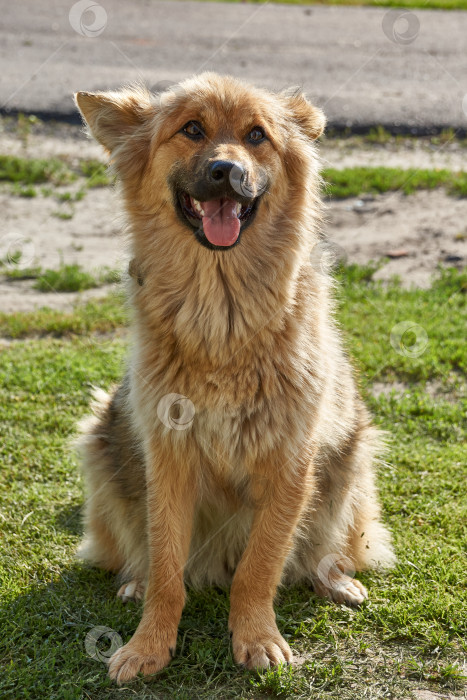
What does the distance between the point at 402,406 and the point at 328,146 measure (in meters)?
4.81

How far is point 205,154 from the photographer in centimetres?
351

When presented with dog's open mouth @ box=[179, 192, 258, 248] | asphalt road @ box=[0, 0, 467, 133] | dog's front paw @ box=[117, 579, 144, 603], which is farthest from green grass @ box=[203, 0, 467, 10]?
dog's front paw @ box=[117, 579, 144, 603]

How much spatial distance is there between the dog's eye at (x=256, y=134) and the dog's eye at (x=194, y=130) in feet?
0.76

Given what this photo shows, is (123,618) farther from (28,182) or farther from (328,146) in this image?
(328,146)

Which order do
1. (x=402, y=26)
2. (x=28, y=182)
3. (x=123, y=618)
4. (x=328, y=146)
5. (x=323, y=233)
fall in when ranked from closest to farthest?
1. (x=123, y=618)
2. (x=323, y=233)
3. (x=28, y=182)
4. (x=328, y=146)
5. (x=402, y=26)

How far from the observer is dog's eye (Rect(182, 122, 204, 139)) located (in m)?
3.61

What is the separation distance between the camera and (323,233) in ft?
13.6

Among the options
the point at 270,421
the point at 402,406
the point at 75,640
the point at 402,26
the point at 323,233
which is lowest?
the point at 75,640

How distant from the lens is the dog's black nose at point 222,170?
10.8 feet

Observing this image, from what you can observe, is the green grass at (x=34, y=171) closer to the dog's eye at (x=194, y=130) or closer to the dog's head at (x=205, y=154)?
the dog's head at (x=205, y=154)

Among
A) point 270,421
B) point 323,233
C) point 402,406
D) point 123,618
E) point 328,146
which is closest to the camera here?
point 270,421

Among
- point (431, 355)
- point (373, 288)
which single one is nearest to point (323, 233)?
point (431, 355)

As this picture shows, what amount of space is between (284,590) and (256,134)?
2.28m

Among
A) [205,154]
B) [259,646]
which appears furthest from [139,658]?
[205,154]
